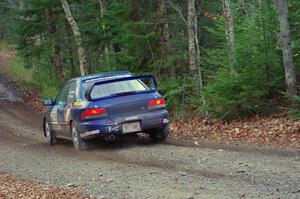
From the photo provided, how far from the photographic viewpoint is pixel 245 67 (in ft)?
43.9

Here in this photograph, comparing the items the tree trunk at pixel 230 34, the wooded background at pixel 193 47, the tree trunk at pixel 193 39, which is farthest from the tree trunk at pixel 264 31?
the tree trunk at pixel 193 39

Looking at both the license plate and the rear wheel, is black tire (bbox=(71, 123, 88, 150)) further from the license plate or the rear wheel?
the license plate

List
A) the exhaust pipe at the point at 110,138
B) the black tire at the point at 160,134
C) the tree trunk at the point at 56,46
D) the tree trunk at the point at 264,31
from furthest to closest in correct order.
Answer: the tree trunk at the point at 56,46
the tree trunk at the point at 264,31
the black tire at the point at 160,134
the exhaust pipe at the point at 110,138

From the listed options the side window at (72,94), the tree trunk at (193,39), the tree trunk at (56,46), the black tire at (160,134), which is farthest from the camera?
the tree trunk at (56,46)

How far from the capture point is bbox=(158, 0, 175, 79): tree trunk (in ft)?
59.4

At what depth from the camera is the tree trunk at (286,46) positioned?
12297mm

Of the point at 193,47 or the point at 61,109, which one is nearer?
the point at 61,109

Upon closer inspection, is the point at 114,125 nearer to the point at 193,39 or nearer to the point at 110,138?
the point at 110,138

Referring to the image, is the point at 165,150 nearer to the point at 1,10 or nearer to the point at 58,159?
the point at 58,159

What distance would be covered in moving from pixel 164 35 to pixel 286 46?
21.6 ft

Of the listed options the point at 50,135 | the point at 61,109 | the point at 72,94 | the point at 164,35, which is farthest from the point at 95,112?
the point at 164,35

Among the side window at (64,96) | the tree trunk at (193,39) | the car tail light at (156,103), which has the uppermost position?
the tree trunk at (193,39)

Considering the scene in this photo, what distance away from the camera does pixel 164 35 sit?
Answer: 18.4 metres

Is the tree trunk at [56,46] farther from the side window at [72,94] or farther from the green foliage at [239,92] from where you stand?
the green foliage at [239,92]
